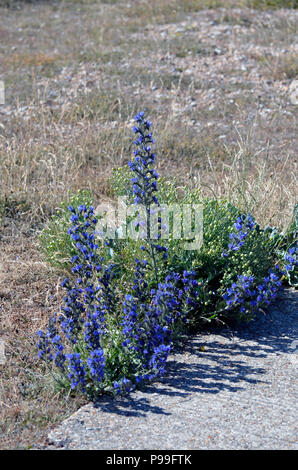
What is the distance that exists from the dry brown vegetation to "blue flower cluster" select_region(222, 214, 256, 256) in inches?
25.6

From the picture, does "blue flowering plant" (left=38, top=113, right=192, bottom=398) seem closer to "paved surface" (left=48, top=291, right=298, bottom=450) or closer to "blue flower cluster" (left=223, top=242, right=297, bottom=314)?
"paved surface" (left=48, top=291, right=298, bottom=450)

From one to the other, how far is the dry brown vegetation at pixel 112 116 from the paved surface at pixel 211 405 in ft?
0.94

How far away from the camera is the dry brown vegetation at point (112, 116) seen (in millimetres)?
4195

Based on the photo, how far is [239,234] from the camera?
12.7 ft

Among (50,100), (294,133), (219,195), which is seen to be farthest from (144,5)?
(219,195)

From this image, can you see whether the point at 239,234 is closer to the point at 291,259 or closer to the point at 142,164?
the point at 291,259

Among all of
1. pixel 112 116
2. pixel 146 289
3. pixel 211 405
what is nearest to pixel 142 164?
pixel 146 289

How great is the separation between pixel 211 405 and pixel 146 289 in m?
0.90

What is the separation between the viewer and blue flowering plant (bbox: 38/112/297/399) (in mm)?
3260

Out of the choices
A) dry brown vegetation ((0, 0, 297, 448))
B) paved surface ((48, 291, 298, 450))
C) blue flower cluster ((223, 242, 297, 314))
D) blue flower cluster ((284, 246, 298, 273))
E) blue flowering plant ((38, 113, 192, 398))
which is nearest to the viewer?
paved surface ((48, 291, 298, 450))

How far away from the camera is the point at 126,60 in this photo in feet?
29.8

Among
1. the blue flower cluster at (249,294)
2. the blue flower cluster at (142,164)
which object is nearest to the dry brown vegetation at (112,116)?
the blue flower cluster at (249,294)

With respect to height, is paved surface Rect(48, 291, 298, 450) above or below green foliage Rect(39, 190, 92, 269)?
below

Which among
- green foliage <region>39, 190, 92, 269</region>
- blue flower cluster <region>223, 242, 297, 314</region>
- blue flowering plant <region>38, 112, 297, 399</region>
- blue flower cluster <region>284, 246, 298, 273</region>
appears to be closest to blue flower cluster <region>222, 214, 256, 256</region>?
blue flowering plant <region>38, 112, 297, 399</region>
